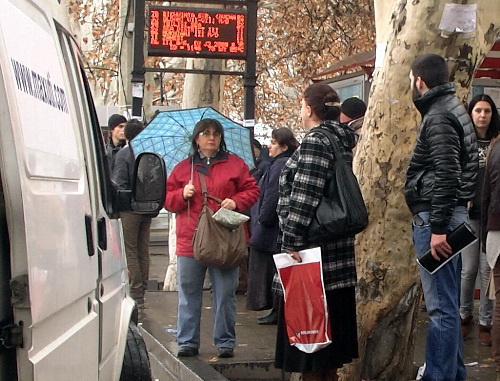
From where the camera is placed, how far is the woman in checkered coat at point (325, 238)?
565cm

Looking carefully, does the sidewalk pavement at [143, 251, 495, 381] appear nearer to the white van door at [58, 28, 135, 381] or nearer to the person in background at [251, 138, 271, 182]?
the person in background at [251, 138, 271, 182]

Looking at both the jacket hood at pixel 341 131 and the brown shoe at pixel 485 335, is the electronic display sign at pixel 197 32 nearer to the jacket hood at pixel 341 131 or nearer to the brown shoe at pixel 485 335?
the brown shoe at pixel 485 335

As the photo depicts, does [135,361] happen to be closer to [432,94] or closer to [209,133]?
[432,94]

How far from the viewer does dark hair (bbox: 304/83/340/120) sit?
5.95 metres

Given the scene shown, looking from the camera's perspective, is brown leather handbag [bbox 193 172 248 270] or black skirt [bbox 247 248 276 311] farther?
black skirt [bbox 247 248 276 311]

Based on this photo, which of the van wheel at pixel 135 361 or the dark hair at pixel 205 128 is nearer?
the van wheel at pixel 135 361

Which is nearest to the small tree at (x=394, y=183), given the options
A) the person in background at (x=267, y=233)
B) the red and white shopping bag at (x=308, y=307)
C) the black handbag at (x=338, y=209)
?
the black handbag at (x=338, y=209)

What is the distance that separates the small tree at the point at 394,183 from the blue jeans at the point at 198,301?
1.43 m

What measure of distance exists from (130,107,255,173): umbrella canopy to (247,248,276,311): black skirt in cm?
95

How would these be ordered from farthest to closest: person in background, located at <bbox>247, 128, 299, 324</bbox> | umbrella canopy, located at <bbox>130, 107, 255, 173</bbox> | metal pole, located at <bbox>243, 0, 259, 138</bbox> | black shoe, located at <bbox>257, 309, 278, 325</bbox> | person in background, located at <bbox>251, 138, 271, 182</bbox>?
metal pole, located at <bbox>243, 0, 259, 138</bbox> → person in background, located at <bbox>251, 138, 271, 182</bbox> → black shoe, located at <bbox>257, 309, 278, 325</bbox> → umbrella canopy, located at <bbox>130, 107, 255, 173</bbox> → person in background, located at <bbox>247, 128, 299, 324</bbox>

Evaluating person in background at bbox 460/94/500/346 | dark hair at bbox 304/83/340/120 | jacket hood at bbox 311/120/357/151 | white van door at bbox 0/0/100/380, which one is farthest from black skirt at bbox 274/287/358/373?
person in background at bbox 460/94/500/346

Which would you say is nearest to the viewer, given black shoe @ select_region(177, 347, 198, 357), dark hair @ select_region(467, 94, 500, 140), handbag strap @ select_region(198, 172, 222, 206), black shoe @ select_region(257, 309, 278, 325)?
handbag strap @ select_region(198, 172, 222, 206)

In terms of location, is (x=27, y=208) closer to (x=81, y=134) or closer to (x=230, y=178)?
(x=81, y=134)

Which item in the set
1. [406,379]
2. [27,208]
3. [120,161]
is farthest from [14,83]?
[120,161]
